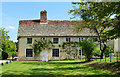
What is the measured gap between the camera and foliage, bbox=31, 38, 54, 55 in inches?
1177

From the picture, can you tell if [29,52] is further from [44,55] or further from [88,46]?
[88,46]

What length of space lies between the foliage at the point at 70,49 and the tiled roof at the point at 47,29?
1.86 metres

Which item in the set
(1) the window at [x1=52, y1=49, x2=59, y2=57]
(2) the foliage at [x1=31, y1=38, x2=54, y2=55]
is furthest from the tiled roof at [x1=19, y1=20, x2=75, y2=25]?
(1) the window at [x1=52, y1=49, x2=59, y2=57]

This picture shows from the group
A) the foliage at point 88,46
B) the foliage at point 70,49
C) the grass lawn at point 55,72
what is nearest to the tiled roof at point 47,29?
the foliage at point 70,49

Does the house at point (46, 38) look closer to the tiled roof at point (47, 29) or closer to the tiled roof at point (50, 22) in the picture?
the tiled roof at point (47, 29)

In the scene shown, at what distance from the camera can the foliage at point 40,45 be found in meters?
29.9

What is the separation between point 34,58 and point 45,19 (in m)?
8.05

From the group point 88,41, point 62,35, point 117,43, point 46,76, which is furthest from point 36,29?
point 46,76

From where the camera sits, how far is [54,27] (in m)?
31.9

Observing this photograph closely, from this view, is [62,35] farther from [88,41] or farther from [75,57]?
[88,41]

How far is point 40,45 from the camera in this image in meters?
30.0

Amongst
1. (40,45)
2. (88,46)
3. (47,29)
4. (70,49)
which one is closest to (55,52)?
(70,49)

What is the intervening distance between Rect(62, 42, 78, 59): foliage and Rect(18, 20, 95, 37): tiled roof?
6.09ft

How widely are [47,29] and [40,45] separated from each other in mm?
3509
